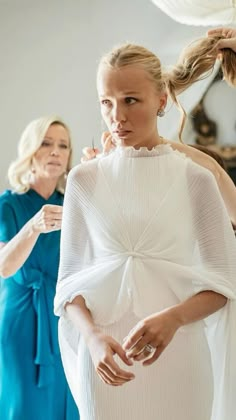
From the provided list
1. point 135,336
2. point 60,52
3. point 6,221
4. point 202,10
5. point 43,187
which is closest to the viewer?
point 135,336

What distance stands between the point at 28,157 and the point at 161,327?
1.37 m

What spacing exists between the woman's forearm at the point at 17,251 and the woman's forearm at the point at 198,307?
3.14 feet

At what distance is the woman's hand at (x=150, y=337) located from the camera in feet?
2.80

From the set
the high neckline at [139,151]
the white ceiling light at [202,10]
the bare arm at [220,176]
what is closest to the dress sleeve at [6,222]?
the white ceiling light at [202,10]

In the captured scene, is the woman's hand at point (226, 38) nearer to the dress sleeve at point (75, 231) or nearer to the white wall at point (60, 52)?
the dress sleeve at point (75, 231)

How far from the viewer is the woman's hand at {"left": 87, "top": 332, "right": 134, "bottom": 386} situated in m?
0.85

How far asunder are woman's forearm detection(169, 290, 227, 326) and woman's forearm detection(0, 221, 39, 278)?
96 cm

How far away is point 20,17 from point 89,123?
61 centimetres

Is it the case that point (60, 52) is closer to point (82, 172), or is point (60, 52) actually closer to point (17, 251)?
point (17, 251)

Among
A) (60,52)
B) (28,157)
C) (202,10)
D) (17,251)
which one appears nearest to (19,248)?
(17,251)

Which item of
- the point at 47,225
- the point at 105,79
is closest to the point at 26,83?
the point at 47,225

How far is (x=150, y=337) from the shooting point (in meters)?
0.85

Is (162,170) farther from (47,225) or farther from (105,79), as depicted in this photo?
(47,225)

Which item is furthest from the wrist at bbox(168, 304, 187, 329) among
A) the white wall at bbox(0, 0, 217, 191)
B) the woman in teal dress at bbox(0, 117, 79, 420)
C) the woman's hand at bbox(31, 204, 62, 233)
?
the white wall at bbox(0, 0, 217, 191)
